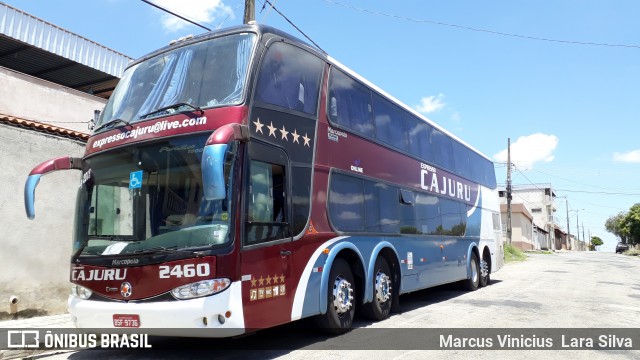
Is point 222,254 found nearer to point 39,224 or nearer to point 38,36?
point 39,224

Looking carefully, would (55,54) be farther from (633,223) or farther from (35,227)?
(633,223)

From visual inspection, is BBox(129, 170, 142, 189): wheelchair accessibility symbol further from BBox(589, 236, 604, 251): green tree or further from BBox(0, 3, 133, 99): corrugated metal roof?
BBox(589, 236, 604, 251): green tree

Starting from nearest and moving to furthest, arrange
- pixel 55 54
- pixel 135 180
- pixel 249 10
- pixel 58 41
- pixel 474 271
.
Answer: pixel 135 180 < pixel 249 10 < pixel 474 271 < pixel 55 54 < pixel 58 41

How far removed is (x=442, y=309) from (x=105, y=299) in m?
6.70

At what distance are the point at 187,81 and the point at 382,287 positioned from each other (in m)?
4.71

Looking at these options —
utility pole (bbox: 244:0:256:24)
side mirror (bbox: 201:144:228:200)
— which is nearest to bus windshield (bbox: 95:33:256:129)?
side mirror (bbox: 201:144:228:200)

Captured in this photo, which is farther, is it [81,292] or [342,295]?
[342,295]

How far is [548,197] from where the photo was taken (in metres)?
84.0

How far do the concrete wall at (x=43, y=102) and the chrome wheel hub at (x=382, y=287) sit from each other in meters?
10.3

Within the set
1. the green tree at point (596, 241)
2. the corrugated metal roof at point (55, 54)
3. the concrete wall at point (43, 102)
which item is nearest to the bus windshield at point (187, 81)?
the concrete wall at point (43, 102)

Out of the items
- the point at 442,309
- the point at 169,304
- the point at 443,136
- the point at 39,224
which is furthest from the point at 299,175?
the point at 443,136

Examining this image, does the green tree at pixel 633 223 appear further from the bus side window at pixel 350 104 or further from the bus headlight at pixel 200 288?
the bus headlight at pixel 200 288

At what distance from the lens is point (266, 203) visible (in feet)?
18.6

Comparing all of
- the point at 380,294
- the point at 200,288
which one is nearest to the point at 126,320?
the point at 200,288
